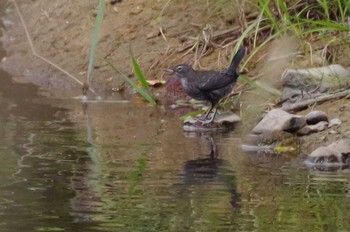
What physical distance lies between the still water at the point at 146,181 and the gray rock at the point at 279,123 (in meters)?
0.22

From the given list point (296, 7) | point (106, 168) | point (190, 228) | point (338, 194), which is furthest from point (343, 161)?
point (296, 7)

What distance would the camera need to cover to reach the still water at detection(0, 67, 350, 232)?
5.03 m

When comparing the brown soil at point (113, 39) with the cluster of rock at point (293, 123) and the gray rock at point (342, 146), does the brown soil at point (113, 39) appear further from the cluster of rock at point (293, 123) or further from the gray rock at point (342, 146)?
the gray rock at point (342, 146)

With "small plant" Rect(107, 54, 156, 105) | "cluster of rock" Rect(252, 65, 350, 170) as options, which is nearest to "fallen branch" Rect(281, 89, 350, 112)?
"cluster of rock" Rect(252, 65, 350, 170)

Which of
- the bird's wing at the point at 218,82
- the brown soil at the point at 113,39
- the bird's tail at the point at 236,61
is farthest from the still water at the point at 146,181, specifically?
the brown soil at the point at 113,39

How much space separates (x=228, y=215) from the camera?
5.13 m

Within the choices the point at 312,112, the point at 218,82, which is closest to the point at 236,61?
the point at 218,82

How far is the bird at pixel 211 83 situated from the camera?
7.95m

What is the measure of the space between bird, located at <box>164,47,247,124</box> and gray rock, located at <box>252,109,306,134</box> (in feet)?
2.28

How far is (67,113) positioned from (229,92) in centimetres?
125

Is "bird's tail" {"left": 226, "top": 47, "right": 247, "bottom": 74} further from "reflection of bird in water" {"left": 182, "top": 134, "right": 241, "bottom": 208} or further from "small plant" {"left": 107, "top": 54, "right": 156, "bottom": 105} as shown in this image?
"reflection of bird in water" {"left": 182, "top": 134, "right": 241, "bottom": 208}

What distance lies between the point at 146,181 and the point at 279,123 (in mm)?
1445

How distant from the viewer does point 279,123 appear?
707 centimetres

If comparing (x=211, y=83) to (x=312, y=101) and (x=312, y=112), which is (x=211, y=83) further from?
(x=312, y=112)
